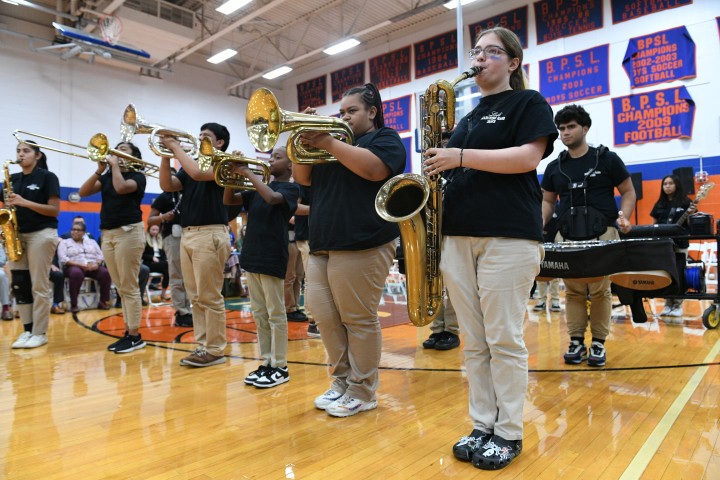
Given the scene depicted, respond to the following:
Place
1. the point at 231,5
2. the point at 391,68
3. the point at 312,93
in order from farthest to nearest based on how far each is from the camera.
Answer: the point at 312,93 < the point at 391,68 < the point at 231,5

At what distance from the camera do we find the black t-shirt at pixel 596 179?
3529 mm

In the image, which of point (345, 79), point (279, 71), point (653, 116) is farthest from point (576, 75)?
point (279, 71)

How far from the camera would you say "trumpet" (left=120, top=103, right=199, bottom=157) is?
3841 millimetres

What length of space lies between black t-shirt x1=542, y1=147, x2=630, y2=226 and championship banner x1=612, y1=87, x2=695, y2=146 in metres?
6.94

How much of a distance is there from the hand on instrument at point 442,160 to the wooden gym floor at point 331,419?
1.26 m

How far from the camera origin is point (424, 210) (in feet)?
7.73

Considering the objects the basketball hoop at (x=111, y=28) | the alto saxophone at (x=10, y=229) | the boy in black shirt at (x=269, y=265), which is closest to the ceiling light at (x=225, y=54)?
the basketball hoop at (x=111, y=28)

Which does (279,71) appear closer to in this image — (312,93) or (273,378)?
(312,93)

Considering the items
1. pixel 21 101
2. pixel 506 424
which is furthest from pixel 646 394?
pixel 21 101

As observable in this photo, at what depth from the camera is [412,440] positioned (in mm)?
2312

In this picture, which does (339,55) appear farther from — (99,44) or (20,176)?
(20,176)

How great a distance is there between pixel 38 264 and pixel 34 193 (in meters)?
0.67

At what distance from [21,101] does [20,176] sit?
8107 millimetres

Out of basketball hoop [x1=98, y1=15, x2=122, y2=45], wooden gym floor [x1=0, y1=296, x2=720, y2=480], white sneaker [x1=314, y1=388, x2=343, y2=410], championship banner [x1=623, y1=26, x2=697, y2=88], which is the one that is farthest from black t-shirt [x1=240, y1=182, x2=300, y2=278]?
basketball hoop [x1=98, y1=15, x2=122, y2=45]
